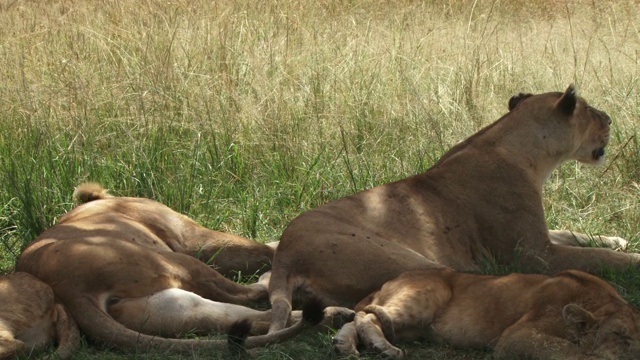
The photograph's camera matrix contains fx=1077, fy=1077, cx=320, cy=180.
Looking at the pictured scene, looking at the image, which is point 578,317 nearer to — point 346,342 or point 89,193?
point 346,342

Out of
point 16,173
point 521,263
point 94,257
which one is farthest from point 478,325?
point 16,173

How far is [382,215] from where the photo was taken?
565 centimetres

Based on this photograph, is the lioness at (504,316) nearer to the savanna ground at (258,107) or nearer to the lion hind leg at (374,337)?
the lion hind leg at (374,337)

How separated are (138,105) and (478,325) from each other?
4.05 metres

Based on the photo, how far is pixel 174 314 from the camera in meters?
4.80

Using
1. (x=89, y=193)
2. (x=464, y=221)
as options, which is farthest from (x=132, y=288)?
(x=464, y=221)

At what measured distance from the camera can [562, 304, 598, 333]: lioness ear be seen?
162 inches

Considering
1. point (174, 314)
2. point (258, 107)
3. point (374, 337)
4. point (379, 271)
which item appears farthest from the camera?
point (258, 107)

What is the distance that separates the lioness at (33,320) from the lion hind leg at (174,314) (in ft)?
0.77

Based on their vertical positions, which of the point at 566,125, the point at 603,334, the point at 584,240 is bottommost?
the point at 584,240

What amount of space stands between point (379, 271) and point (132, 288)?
1.17 meters

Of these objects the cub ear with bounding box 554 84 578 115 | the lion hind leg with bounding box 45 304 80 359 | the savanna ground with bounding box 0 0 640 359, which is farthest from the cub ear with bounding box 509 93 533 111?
the lion hind leg with bounding box 45 304 80 359

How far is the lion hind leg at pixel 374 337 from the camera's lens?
4402mm

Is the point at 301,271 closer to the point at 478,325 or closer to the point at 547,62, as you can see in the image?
the point at 478,325
